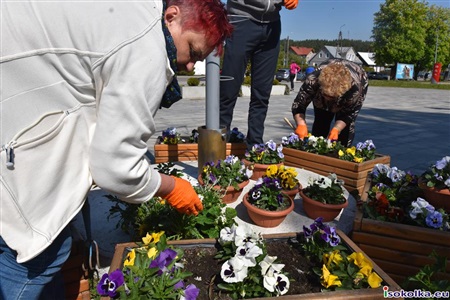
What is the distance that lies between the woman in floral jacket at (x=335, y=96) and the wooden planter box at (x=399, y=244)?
151 centimetres

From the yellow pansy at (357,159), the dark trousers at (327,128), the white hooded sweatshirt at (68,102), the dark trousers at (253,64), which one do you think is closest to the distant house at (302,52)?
the dark trousers at (327,128)

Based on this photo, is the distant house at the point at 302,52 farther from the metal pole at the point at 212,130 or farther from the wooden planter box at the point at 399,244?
the wooden planter box at the point at 399,244

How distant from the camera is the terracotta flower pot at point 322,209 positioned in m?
2.42

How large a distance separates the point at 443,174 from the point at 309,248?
1122 mm

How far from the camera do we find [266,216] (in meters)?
2.28

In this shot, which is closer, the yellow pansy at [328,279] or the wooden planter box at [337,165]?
the yellow pansy at [328,279]

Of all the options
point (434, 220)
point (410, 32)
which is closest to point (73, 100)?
point (434, 220)

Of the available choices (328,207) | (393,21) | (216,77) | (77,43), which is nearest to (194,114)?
(216,77)

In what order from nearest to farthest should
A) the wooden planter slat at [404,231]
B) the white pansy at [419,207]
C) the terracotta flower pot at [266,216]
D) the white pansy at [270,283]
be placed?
the white pansy at [270,283], the wooden planter slat at [404,231], the white pansy at [419,207], the terracotta flower pot at [266,216]

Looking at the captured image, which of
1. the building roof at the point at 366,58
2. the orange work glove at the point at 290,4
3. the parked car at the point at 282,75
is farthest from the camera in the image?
the building roof at the point at 366,58

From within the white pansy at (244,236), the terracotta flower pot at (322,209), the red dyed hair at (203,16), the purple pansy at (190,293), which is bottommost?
the terracotta flower pot at (322,209)

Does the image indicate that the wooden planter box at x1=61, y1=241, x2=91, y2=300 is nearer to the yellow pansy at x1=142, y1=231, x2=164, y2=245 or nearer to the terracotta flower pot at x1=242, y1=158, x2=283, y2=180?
the yellow pansy at x1=142, y1=231, x2=164, y2=245

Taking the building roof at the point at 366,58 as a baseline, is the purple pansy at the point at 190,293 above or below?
below

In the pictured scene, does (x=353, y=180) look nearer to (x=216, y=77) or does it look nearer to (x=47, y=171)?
(x=216, y=77)
